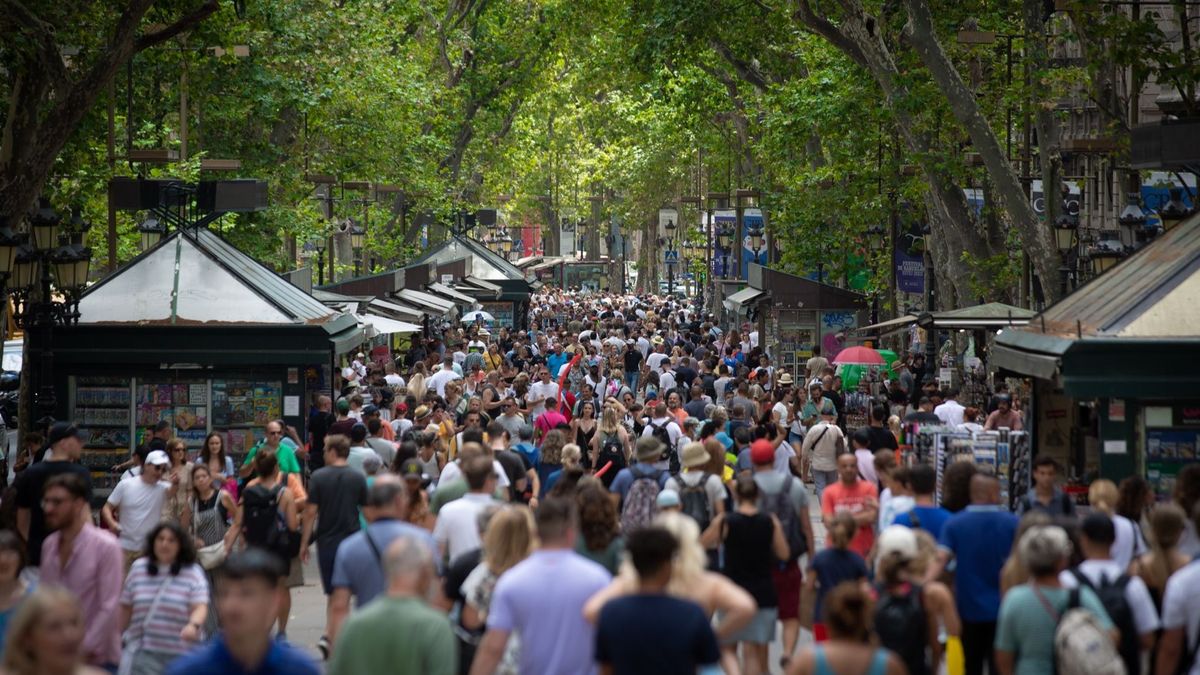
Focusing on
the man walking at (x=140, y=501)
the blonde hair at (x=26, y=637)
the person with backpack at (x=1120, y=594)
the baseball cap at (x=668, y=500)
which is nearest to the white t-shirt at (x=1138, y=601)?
the person with backpack at (x=1120, y=594)

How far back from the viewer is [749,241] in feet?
157

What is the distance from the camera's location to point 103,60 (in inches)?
728

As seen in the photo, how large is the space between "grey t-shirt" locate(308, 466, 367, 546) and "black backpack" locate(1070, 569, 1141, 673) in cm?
516

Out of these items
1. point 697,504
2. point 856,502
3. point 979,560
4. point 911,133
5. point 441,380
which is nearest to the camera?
point 979,560

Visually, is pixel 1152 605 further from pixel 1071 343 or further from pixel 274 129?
pixel 274 129

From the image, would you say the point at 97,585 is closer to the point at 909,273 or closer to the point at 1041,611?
the point at 1041,611

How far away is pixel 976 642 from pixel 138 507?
229 inches

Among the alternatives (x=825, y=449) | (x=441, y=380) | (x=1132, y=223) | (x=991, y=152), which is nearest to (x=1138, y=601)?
(x=825, y=449)

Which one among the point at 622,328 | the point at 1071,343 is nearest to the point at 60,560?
the point at 1071,343

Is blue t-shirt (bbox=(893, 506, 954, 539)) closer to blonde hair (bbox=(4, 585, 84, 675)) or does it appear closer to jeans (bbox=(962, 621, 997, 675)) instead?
jeans (bbox=(962, 621, 997, 675))

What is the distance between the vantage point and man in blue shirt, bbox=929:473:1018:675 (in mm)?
9375

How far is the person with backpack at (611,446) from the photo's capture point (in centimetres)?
1692

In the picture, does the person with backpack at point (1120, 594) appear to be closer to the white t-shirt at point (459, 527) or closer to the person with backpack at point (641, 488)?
the person with backpack at point (641, 488)

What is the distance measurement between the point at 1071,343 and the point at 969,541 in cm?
436
